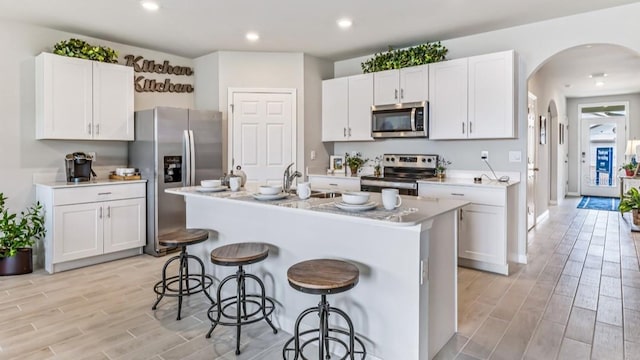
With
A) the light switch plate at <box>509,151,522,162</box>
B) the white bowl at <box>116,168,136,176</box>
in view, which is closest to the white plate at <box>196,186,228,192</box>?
the white bowl at <box>116,168,136,176</box>

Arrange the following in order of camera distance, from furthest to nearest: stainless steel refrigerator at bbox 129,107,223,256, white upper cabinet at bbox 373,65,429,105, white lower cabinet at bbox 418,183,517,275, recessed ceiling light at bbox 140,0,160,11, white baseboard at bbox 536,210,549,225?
white baseboard at bbox 536,210,549,225, white upper cabinet at bbox 373,65,429,105, stainless steel refrigerator at bbox 129,107,223,256, white lower cabinet at bbox 418,183,517,275, recessed ceiling light at bbox 140,0,160,11

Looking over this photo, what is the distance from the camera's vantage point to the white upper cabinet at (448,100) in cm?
425

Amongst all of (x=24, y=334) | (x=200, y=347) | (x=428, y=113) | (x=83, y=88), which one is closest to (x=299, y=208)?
(x=200, y=347)

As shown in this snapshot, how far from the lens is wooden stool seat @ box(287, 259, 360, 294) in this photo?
→ 1.86m

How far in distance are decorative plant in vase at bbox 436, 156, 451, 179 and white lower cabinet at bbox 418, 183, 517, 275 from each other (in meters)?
0.57

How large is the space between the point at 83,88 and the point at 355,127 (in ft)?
10.8

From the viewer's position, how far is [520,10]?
3697 millimetres

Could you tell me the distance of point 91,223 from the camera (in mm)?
4086

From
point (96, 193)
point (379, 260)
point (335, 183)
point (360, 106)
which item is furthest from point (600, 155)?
point (96, 193)

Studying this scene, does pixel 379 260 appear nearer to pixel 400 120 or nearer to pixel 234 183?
A: pixel 234 183

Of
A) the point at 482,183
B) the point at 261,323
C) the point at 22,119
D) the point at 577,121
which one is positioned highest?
the point at 577,121

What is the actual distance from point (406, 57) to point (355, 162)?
1579 millimetres

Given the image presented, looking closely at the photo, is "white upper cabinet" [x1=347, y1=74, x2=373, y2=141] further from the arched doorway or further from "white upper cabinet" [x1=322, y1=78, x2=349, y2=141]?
the arched doorway

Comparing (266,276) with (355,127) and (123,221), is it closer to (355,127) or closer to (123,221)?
(123,221)
